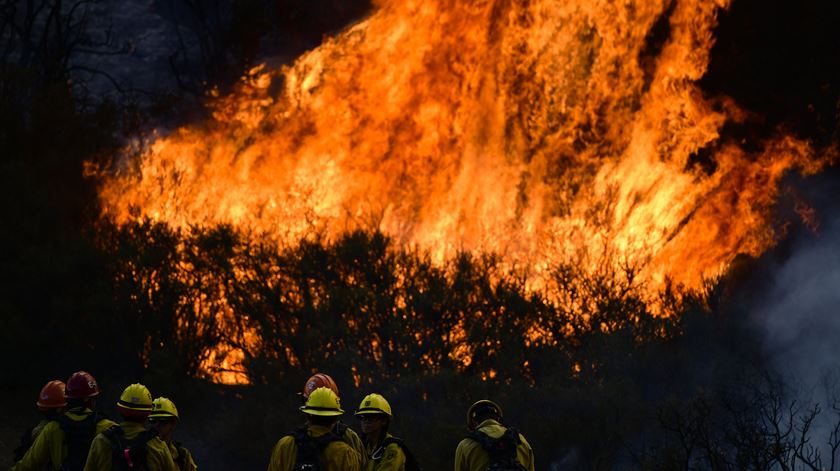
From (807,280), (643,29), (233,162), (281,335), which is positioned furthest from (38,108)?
(807,280)

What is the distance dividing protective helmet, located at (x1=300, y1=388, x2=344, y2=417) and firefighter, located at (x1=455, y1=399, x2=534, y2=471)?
87cm

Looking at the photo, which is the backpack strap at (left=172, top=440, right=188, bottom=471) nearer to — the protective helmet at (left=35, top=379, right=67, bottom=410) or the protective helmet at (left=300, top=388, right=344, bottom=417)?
the protective helmet at (left=35, top=379, right=67, bottom=410)

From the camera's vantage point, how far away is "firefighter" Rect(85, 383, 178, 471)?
8.13m

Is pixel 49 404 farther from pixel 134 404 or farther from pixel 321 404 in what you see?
pixel 321 404

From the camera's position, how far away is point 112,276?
27.6 meters

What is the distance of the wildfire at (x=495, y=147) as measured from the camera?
27703mm

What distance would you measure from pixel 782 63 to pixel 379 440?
21.8 m

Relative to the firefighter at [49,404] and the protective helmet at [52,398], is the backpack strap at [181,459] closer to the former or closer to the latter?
the firefighter at [49,404]

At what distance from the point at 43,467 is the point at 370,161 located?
937 inches

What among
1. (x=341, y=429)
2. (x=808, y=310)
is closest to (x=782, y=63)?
(x=808, y=310)

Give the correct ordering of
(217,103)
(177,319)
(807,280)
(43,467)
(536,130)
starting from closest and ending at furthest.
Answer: (43,467)
(807,280)
(177,319)
(536,130)
(217,103)

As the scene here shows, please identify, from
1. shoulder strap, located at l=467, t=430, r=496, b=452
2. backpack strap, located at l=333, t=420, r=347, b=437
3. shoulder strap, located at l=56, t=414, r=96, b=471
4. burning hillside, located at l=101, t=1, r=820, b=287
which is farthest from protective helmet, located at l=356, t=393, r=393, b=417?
burning hillside, located at l=101, t=1, r=820, b=287

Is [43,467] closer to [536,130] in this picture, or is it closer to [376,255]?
[376,255]

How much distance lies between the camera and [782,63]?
27547 mm
